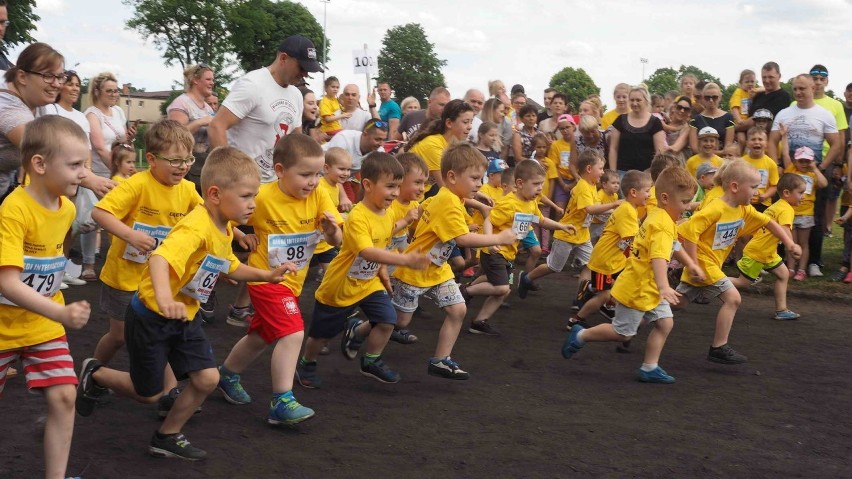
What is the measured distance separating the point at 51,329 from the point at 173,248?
0.65 m

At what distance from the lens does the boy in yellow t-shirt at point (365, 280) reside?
5613 millimetres

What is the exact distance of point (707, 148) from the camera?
10.6m

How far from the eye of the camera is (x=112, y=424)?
15.8 feet

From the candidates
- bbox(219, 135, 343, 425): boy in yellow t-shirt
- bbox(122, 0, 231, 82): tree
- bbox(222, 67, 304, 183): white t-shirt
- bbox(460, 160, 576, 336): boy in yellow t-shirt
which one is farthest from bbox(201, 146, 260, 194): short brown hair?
bbox(122, 0, 231, 82): tree

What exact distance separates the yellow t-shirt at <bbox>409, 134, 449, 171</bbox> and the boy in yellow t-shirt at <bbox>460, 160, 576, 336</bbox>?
86cm

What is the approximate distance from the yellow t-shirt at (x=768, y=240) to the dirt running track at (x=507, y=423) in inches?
58.2

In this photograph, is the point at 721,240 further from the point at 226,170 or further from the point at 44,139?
the point at 44,139

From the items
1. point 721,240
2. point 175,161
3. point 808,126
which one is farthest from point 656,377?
point 808,126

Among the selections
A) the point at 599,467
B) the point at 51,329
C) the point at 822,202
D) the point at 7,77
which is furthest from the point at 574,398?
the point at 822,202

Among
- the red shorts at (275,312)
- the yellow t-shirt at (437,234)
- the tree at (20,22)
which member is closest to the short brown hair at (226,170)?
the red shorts at (275,312)

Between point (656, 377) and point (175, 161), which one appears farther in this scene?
point (656, 377)

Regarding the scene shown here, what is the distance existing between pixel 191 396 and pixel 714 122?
29.9 ft

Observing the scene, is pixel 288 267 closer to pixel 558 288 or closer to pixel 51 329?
pixel 51 329

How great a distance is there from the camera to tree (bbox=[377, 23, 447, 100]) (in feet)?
228
